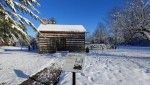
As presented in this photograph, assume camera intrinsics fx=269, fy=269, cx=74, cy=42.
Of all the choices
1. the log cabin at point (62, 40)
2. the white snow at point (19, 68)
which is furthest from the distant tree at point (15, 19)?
the log cabin at point (62, 40)

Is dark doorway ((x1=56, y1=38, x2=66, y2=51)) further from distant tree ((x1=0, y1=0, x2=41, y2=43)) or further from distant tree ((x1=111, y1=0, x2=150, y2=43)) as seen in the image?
distant tree ((x1=0, y1=0, x2=41, y2=43))

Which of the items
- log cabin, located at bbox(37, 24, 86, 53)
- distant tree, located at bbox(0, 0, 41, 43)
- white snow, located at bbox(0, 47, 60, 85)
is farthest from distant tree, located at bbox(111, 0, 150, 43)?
distant tree, located at bbox(0, 0, 41, 43)

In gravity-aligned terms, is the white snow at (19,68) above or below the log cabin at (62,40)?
below

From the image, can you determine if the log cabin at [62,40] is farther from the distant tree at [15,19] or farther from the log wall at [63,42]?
the distant tree at [15,19]

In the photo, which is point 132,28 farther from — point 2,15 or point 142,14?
point 2,15

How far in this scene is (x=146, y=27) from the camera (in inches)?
1016

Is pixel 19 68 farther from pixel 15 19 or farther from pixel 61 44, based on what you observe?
pixel 61 44

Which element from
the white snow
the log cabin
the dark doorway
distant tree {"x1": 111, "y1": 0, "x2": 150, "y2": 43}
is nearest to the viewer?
the white snow

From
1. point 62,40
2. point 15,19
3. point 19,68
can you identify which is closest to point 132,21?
point 62,40

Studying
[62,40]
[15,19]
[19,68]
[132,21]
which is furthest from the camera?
[62,40]

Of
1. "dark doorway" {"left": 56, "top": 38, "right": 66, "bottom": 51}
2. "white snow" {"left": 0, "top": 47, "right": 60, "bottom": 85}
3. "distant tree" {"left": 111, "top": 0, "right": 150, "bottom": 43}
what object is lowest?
"white snow" {"left": 0, "top": 47, "right": 60, "bottom": 85}

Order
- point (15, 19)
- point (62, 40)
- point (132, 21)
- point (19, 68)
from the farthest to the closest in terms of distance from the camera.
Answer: point (62, 40), point (132, 21), point (19, 68), point (15, 19)

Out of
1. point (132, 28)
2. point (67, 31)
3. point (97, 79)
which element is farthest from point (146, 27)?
point (97, 79)

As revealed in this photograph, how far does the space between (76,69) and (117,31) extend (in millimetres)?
22365
